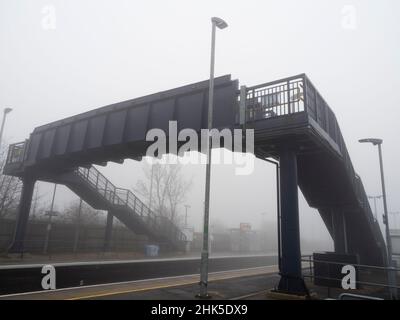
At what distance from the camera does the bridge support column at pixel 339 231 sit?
19156mm

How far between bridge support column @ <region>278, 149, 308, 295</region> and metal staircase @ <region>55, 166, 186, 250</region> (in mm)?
17494

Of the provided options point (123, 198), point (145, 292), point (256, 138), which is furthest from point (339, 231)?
point (123, 198)

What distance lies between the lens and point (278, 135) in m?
12.1

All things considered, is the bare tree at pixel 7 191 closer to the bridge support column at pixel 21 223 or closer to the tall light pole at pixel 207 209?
the bridge support column at pixel 21 223

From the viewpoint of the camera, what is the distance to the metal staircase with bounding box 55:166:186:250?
27611 millimetres

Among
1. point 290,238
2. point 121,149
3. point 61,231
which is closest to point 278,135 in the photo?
point 290,238

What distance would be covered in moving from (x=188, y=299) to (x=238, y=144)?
21.1 ft

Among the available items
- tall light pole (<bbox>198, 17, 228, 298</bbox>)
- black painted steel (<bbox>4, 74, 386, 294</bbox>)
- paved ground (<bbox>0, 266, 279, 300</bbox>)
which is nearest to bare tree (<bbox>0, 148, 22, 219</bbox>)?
black painted steel (<bbox>4, 74, 386, 294</bbox>)

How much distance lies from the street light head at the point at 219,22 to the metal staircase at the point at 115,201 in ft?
53.4

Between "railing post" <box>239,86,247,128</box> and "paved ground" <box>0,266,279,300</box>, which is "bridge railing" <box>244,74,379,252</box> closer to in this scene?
"railing post" <box>239,86,247,128</box>

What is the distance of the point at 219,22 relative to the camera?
1310 centimetres

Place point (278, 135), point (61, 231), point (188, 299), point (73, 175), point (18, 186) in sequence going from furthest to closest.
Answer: point (18, 186)
point (61, 231)
point (73, 175)
point (278, 135)
point (188, 299)

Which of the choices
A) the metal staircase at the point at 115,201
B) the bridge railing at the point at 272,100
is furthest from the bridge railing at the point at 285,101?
the metal staircase at the point at 115,201
